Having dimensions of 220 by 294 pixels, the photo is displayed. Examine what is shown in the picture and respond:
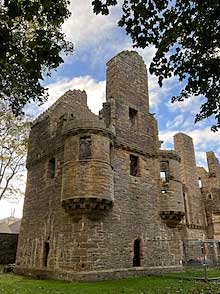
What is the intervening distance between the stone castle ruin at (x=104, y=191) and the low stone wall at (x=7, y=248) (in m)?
3.72

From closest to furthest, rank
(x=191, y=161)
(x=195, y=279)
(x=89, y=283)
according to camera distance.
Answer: (x=89, y=283) < (x=195, y=279) < (x=191, y=161)

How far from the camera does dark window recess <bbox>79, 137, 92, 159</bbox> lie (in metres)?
14.3

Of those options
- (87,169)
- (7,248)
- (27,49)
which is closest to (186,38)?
(27,49)

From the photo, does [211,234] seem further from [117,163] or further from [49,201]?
[49,201]

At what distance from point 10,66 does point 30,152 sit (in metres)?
12.4

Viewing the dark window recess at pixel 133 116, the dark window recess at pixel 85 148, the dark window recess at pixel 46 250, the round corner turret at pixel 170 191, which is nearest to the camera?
the dark window recess at pixel 85 148

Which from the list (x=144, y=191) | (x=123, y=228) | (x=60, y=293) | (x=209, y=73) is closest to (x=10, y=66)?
(x=209, y=73)

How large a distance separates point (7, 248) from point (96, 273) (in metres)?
11.0

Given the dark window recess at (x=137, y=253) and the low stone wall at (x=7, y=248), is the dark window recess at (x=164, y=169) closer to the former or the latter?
the dark window recess at (x=137, y=253)

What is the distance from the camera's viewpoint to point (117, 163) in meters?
15.5

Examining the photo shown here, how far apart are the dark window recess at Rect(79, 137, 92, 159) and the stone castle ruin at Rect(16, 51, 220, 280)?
57mm

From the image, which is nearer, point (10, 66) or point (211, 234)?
point (10, 66)

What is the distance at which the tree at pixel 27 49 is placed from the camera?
6.08 m

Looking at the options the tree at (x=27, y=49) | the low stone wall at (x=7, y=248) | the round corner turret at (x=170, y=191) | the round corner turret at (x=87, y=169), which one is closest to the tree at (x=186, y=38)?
the tree at (x=27, y=49)
